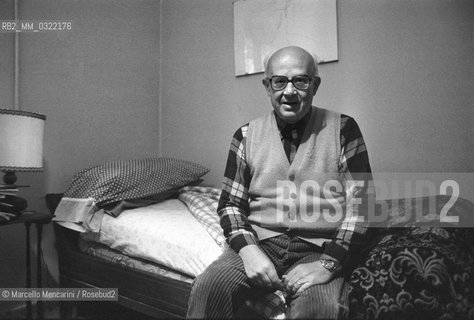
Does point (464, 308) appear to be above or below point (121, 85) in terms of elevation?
below

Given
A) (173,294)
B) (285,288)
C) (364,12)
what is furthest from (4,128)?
(364,12)

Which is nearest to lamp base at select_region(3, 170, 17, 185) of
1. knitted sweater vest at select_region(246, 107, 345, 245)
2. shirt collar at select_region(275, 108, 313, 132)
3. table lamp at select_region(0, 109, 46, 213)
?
table lamp at select_region(0, 109, 46, 213)

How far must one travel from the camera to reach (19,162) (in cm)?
137

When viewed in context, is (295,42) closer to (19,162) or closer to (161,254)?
(161,254)

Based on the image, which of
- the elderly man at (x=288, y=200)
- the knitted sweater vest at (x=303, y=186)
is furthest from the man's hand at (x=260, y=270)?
the knitted sweater vest at (x=303, y=186)

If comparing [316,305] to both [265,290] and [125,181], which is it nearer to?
[265,290]

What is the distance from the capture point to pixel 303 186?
1086 mm

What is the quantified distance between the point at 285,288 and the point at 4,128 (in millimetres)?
1211

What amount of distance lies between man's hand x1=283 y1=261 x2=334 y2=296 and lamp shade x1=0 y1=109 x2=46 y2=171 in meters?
1.13

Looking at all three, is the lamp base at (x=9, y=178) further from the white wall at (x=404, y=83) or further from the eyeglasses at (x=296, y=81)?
the white wall at (x=404, y=83)

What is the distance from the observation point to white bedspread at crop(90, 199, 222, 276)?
121 centimetres

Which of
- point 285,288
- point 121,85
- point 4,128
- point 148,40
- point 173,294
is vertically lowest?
point 173,294

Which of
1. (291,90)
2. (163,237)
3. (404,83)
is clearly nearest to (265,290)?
(163,237)

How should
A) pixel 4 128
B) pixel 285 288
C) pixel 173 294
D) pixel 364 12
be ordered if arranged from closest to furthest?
pixel 285 288
pixel 173 294
pixel 4 128
pixel 364 12
